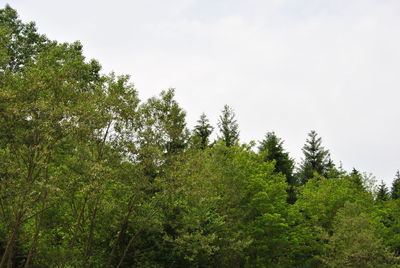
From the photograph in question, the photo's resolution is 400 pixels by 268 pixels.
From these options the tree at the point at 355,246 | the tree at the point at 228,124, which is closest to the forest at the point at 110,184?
the tree at the point at 355,246

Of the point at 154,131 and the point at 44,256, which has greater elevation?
the point at 154,131

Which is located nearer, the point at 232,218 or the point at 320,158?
the point at 232,218

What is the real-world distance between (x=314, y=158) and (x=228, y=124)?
17.7 m

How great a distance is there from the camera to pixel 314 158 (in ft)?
200

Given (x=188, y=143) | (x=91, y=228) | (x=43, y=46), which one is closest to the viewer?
(x=91, y=228)

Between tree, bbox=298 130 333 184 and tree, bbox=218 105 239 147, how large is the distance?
47.8ft

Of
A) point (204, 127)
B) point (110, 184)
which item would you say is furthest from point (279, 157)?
point (110, 184)

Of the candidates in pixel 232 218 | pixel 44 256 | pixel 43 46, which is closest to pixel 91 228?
pixel 44 256

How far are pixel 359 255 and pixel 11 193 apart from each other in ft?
77.9

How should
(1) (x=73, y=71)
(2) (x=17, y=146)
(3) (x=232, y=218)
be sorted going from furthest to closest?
(3) (x=232, y=218) < (1) (x=73, y=71) < (2) (x=17, y=146)

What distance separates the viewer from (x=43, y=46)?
3738cm

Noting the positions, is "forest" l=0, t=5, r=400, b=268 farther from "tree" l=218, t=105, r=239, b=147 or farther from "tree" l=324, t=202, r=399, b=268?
"tree" l=218, t=105, r=239, b=147

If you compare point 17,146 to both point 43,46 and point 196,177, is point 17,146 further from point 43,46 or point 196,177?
point 43,46

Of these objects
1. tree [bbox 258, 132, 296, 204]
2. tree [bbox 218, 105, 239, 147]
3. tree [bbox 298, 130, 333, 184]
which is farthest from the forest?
tree [bbox 298, 130, 333, 184]
